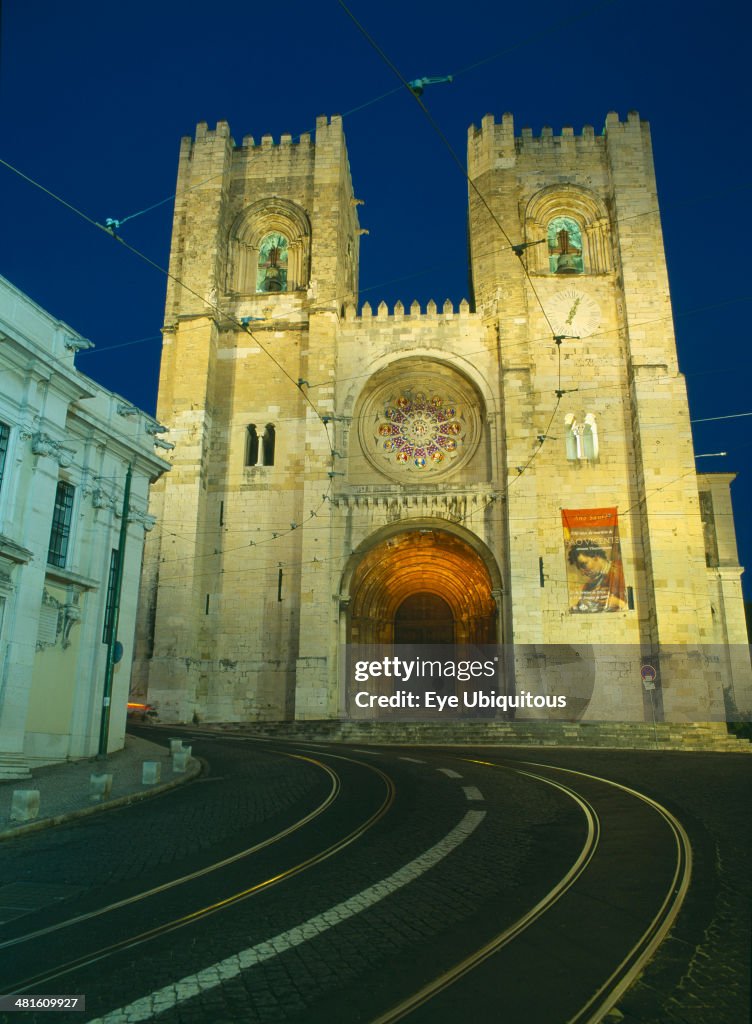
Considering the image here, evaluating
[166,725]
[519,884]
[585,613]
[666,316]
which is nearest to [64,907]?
[519,884]

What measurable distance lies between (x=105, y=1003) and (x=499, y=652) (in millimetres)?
23879

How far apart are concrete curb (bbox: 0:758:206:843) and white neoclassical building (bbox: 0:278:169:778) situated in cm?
283

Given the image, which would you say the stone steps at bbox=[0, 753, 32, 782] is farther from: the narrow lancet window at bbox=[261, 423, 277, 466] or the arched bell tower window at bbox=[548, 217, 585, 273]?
the arched bell tower window at bbox=[548, 217, 585, 273]

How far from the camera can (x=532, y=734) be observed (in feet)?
72.2

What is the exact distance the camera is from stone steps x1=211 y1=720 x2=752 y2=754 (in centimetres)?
2125

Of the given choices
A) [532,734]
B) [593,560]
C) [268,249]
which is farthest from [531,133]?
[532,734]

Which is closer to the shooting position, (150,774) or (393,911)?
(393,911)

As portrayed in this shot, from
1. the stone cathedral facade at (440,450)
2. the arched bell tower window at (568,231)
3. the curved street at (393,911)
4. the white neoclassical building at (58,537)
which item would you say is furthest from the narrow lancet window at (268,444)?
the curved street at (393,911)

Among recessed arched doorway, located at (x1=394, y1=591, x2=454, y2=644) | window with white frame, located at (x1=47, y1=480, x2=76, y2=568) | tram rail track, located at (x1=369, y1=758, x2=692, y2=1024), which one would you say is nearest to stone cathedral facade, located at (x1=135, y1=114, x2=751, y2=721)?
recessed arched doorway, located at (x1=394, y1=591, x2=454, y2=644)

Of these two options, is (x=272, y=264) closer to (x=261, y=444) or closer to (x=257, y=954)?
(x=261, y=444)

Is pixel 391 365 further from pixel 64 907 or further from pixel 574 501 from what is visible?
pixel 64 907

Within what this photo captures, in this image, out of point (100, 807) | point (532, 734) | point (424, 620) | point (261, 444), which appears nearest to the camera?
point (100, 807)

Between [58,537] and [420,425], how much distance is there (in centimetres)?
1647

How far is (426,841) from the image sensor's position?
7.09 meters
